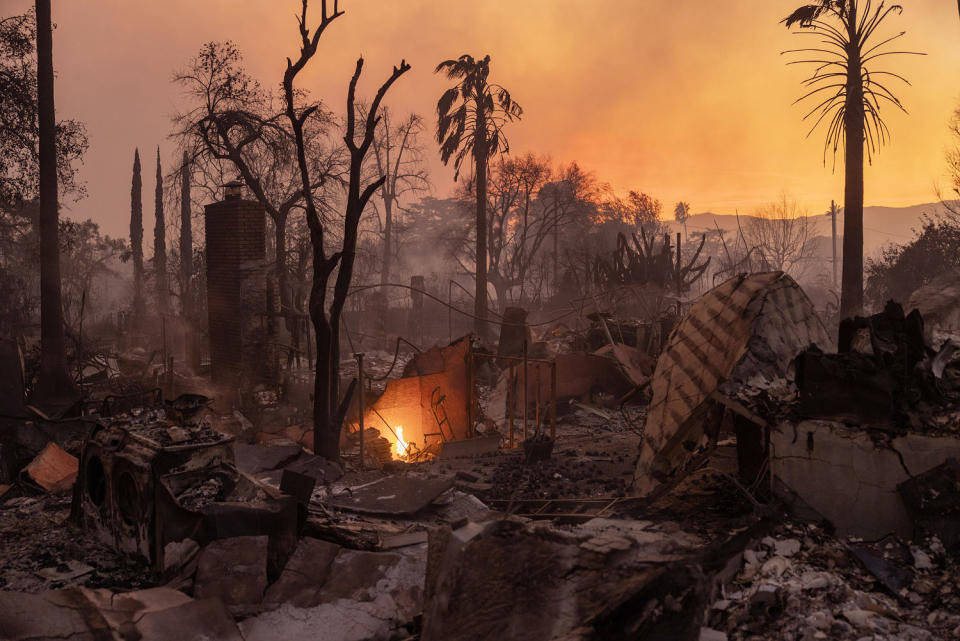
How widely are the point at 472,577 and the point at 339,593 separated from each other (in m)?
1.61

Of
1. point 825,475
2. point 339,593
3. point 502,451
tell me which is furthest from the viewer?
point 502,451

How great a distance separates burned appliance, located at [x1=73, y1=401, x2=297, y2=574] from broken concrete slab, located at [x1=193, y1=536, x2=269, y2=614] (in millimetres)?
210

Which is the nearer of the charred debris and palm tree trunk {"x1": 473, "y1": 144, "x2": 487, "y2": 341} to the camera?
the charred debris

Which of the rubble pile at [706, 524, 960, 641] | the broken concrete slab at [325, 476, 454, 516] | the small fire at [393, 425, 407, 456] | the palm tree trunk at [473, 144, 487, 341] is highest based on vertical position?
the palm tree trunk at [473, 144, 487, 341]

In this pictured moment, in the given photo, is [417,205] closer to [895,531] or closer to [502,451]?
[502,451]

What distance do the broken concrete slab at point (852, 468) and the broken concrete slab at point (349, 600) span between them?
2.70 meters

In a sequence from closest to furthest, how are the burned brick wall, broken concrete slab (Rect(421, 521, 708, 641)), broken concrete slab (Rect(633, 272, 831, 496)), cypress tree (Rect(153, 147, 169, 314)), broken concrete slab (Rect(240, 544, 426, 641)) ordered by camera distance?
broken concrete slab (Rect(421, 521, 708, 641))
broken concrete slab (Rect(240, 544, 426, 641))
broken concrete slab (Rect(633, 272, 831, 496))
the burned brick wall
cypress tree (Rect(153, 147, 169, 314))

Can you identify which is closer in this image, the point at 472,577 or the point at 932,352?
the point at 472,577

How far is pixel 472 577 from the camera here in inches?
139

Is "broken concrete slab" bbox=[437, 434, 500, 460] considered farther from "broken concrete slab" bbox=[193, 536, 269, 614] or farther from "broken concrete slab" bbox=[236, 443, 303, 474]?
"broken concrete slab" bbox=[193, 536, 269, 614]

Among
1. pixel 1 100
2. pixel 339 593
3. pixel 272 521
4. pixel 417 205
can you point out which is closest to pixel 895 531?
pixel 339 593

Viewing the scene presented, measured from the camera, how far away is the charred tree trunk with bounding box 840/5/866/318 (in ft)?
56.3

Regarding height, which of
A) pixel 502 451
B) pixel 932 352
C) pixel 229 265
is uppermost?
pixel 229 265

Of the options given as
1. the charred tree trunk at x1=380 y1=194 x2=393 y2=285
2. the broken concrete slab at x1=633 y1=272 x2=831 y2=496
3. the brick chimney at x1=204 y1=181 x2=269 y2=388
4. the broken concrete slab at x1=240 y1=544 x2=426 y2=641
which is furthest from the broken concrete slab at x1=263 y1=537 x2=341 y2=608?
the charred tree trunk at x1=380 y1=194 x2=393 y2=285
